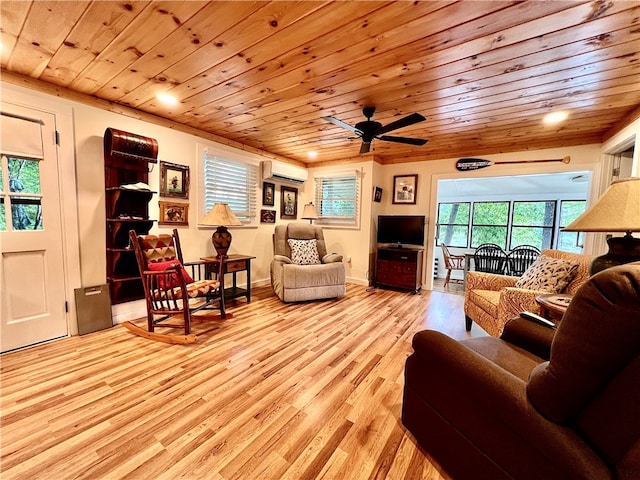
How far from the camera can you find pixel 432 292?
439 cm

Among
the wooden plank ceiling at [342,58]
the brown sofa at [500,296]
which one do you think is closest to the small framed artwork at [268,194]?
the wooden plank ceiling at [342,58]

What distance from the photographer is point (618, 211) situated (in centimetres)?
137

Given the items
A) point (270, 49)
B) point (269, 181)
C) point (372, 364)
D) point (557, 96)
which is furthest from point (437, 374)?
point (269, 181)

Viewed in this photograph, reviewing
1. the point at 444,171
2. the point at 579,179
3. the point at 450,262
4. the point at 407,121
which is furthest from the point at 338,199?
the point at 579,179

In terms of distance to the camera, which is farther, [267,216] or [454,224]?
[454,224]

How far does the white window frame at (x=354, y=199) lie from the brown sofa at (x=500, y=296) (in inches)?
90.2

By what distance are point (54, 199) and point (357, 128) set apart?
2.80 metres

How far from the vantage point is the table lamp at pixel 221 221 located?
3.09 metres

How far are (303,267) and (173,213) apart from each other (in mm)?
1712

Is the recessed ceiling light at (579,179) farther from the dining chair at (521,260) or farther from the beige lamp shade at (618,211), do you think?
the beige lamp shade at (618,211)

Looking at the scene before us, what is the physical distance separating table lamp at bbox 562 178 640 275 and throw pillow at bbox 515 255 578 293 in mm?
596

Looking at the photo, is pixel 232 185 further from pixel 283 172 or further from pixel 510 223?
pixel 510 223

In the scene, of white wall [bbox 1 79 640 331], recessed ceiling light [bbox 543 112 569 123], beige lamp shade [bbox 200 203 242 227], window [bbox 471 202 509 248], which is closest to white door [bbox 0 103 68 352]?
white wall [bbox 1 79 640 331]

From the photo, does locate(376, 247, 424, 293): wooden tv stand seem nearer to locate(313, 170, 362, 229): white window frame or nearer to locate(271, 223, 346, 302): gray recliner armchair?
locate(313, 170, 362, 229): white window frame
